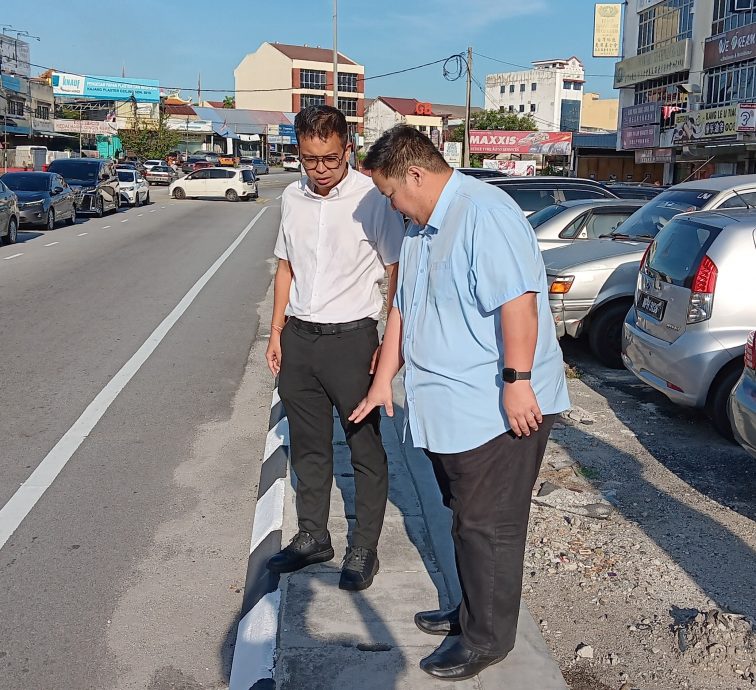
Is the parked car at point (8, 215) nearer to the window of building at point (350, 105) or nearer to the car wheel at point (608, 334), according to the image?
the car wheel at point (608, 334)

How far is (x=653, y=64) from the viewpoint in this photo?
46.5 metres

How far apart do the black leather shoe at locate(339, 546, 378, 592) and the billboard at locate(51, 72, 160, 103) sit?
285 ft

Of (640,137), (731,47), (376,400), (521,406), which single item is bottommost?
(376,400)

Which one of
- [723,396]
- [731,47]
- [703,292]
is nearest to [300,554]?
[723,396]

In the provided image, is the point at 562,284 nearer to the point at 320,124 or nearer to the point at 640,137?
the point at 320,124

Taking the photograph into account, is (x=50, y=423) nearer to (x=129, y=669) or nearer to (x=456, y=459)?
(x=129, y=669)

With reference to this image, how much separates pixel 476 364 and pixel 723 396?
3.74 metres

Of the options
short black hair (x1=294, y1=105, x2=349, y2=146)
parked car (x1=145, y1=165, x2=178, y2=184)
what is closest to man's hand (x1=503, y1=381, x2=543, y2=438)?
short black hair (x1=294, y1=105, x2=349, y2=146)

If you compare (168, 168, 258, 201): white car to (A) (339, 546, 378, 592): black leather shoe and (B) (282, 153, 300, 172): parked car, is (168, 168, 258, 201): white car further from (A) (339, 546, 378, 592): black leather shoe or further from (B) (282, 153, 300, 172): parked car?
(B) (282, 153, 300, 172): parked car

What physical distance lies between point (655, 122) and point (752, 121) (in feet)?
44.1

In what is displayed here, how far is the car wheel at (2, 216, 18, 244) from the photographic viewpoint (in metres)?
19.8

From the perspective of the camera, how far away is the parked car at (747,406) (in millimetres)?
4871

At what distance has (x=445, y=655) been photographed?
3230 mm

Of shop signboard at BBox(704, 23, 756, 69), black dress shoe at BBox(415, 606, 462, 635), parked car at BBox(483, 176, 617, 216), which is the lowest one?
black dress shoe at BBox(415, 606, 462, 635)
